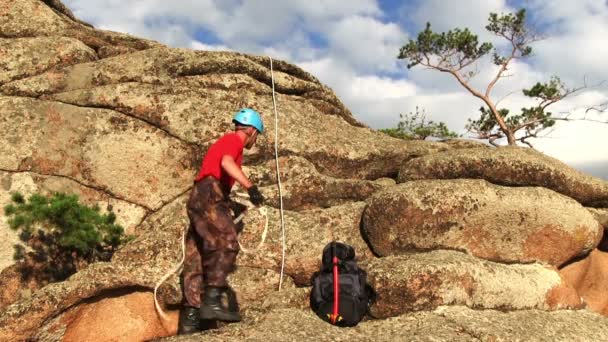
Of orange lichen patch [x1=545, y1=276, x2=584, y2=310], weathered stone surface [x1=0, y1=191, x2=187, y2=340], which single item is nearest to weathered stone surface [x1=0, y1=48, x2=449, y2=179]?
weathered stone surface [x1=0, y1=191, x2=187, y2=340]

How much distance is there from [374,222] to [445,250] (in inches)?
73.9

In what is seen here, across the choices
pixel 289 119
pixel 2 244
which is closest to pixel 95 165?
pixel 2 244

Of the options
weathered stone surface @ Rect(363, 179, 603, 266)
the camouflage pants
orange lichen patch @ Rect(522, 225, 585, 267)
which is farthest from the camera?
orange lichen patch @ Rect(522, 225, 585, 267)

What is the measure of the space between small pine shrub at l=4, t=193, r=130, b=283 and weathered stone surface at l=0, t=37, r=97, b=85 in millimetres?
5929

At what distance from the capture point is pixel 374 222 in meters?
13.1

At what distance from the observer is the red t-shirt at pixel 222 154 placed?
9.96 m

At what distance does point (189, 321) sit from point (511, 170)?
31.8 feet

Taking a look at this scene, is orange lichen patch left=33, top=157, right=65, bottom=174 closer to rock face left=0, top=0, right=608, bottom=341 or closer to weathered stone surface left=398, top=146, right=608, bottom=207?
A: rock face left=0, top=0, right=608, bottom=341

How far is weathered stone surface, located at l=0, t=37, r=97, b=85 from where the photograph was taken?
17234 millimetres

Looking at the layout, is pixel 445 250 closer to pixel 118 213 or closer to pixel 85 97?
pixel 118 213

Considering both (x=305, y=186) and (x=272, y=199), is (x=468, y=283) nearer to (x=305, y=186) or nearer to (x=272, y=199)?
(x=305, y=186)

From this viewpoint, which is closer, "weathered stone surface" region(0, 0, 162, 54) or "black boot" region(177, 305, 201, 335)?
"black boot" region(177, 305, 201, 335)

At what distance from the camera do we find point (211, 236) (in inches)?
395

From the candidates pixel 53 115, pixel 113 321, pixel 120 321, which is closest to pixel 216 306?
pixel 120 321
